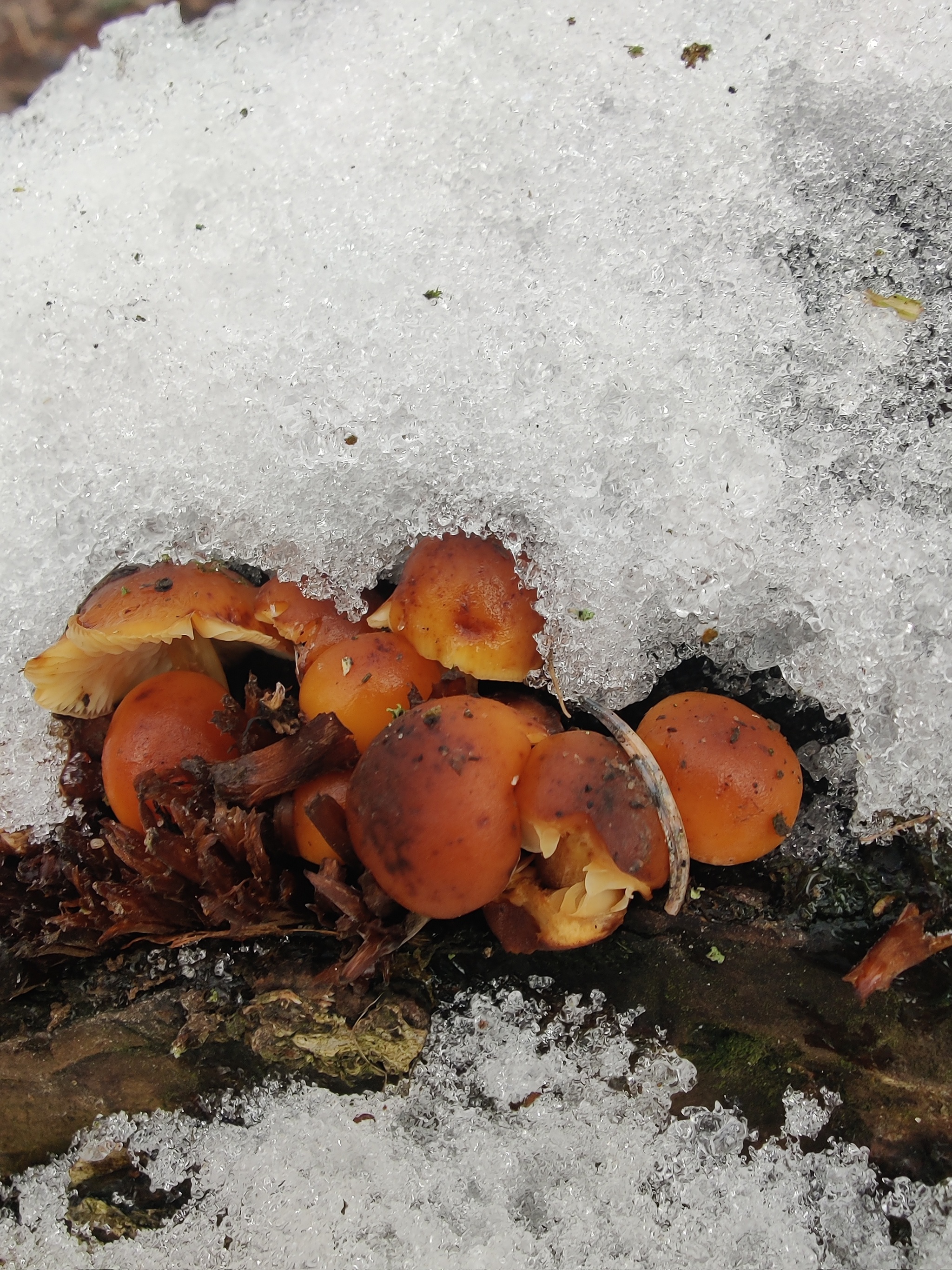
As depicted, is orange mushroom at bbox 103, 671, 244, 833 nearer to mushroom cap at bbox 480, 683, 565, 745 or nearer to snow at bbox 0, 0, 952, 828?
snow at bbox 0, 0, 952, 828

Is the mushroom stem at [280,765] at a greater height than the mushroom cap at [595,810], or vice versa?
the mushroom stem at [280,765]

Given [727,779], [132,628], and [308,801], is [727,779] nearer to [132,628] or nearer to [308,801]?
[308,801]

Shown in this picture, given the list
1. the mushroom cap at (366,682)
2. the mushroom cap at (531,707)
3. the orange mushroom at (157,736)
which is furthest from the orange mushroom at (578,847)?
the orange mushroom at (157,736)

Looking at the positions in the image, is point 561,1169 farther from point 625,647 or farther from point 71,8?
point 71,8

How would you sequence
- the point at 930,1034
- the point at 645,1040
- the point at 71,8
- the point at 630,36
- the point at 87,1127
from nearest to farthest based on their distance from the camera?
1. the point at 930,1034
2. the point at 645,1040
3. the point at 87,1127
4. the point at 630,36
5. the point at 71,8

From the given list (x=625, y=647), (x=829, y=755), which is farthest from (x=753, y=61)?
(x=829, y=755)

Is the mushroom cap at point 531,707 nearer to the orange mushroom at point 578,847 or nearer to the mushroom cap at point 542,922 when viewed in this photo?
the orange mushroom at point 578,847

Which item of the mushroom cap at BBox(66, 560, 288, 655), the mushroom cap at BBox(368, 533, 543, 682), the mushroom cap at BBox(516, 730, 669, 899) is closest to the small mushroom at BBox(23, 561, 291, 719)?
the mushroom cap at BBox(66, 560, 288, 655)
